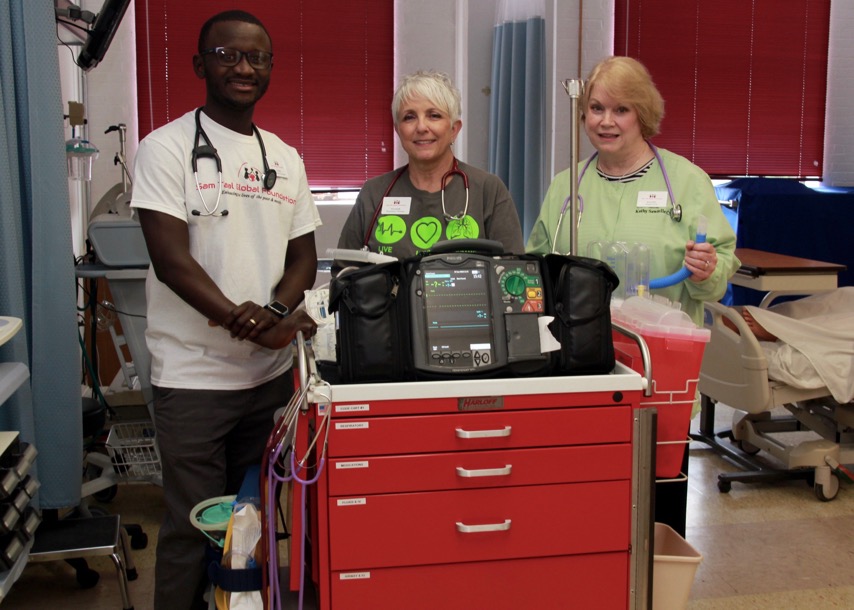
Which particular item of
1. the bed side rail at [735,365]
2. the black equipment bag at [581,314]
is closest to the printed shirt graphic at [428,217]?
the black equipment bag at [581,314]

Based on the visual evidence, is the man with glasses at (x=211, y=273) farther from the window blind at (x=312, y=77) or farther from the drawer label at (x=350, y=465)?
the window blind at (x=312, y=77)

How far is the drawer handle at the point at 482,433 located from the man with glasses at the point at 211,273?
1.39 ft

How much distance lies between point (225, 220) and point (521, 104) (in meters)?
3.57

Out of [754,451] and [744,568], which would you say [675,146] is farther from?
[744,568]

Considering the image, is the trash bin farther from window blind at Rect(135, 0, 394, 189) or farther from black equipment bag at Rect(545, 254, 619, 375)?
window blind at Rect(135, 0, 394, 189)

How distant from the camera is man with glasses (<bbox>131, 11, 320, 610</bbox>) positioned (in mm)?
1767

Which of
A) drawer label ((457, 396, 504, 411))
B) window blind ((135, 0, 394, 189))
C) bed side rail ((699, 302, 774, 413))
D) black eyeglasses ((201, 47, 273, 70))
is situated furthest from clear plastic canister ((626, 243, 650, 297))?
window blind ((135, 0, 394, 189))

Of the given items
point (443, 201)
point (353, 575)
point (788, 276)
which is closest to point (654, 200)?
point (443, 201)

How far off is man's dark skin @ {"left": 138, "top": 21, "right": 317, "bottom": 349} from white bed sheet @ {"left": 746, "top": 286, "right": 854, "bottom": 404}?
84.7 inches

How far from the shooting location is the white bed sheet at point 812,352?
3.23m

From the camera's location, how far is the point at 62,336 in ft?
7.80

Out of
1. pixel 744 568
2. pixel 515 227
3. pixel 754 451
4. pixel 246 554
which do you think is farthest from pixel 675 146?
pixel 246 554

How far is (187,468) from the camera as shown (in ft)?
6.18

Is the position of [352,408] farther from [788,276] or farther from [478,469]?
[788,276]
